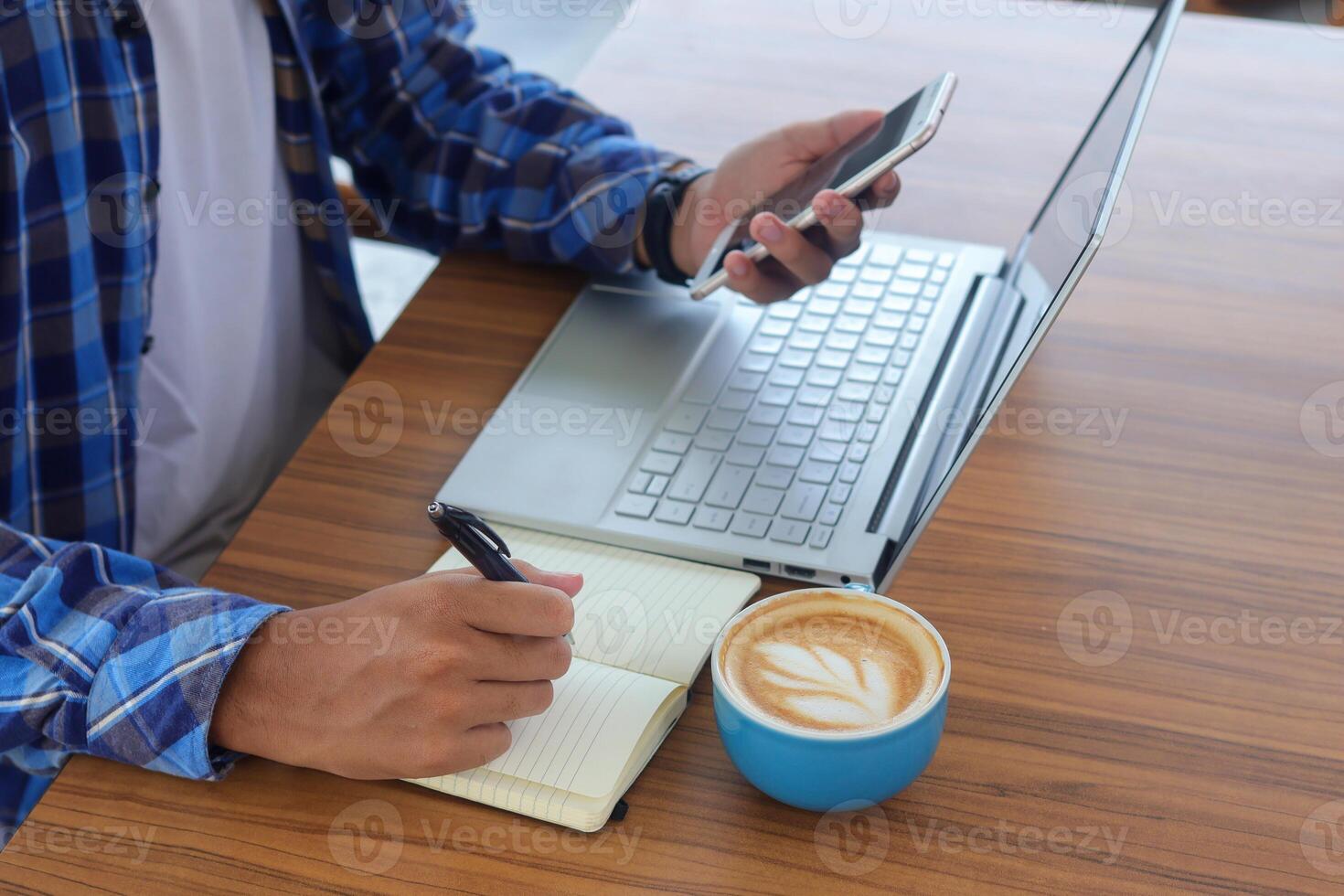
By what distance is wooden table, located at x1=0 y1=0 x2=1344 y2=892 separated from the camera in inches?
21.7

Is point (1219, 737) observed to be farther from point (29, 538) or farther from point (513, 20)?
point (513, 20)

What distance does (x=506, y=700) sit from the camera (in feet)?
1.92

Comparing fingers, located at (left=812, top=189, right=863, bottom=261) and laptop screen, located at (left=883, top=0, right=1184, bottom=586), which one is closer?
laptop screen, located at (left=883, top=0, right=1184, bottom=586)

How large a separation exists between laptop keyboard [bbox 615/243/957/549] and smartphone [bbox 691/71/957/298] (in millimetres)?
64

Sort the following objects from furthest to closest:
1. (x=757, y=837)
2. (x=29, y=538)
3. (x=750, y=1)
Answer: (x=750, y=1), (x=29, y=538), (x=757, y=837)

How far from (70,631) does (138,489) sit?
1.15 feet

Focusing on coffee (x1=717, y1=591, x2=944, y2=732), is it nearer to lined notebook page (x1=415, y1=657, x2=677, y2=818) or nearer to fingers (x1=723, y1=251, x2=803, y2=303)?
lined notebook page (x1=415, y1=657, x2=677, y2=818)

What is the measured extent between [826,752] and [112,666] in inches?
14.7

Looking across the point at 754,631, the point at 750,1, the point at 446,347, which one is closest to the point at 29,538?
the point at 446,347

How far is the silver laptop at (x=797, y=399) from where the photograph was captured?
0.69m

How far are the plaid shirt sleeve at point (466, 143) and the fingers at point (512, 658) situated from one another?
1.39 ft

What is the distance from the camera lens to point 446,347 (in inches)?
35.8

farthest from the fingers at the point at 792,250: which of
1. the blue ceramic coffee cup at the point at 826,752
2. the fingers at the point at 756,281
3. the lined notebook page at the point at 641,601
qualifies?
the blue ceramic coffee cup at the point at 826,752

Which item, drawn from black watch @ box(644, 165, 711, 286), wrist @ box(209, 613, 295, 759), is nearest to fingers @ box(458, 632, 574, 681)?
wrist @ box(209, 613, 295, 759)
